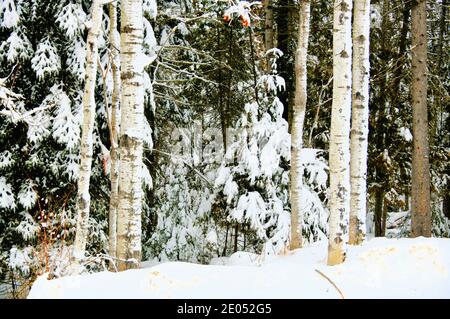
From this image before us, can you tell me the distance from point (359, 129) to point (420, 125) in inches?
142

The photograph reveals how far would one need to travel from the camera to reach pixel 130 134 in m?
5.57

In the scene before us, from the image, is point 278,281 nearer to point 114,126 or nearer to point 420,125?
point 114,126

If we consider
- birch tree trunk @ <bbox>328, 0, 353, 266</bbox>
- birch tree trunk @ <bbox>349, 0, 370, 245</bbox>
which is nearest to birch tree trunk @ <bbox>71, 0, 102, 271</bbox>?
birch tree trunk @ <bbox>328, 0, 353, 266</bbox>

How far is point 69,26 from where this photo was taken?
365 inches

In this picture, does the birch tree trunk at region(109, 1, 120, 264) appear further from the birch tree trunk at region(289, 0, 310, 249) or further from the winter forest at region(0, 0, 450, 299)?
the birch tree trunk at region(289, 0, 310, 249)

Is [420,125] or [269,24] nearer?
[420,125]

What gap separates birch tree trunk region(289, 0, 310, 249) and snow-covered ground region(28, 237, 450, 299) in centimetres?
357

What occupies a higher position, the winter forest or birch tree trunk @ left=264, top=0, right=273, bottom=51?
birch tree trunk @ left=264, top=0, right=273, bottom=51

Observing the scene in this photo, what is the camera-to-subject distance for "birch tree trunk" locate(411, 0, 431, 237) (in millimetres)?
9797

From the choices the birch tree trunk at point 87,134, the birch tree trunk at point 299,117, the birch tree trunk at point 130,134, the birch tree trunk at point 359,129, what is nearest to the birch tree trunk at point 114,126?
the birch tree trunk at point 87,134

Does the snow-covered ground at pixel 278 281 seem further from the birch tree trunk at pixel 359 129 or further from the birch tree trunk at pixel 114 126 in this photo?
the birch tree trunk at pixel 114 126

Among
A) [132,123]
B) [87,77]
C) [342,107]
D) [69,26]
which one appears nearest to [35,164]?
[69,26]

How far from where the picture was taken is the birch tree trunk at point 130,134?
5578mm

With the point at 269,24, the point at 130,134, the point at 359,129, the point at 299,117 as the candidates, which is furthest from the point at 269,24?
the point at 130,134
